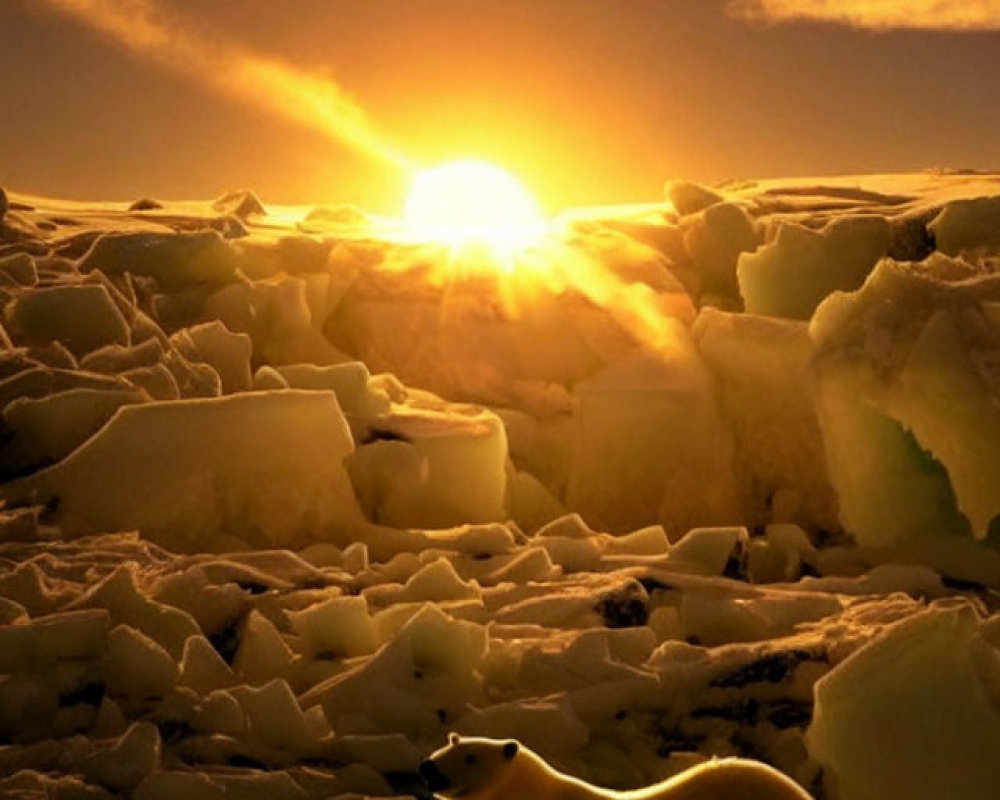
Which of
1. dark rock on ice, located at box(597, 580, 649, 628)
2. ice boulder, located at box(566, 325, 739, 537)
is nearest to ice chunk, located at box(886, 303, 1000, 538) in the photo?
ice boulder, located at box(566, 325, 739, 537)

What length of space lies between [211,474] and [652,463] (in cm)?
328

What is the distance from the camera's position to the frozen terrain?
4.52 m

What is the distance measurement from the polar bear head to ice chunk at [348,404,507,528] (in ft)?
12.9

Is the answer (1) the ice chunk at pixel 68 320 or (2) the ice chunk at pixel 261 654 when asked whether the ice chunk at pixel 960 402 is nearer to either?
(2) the ice chunk at pixel 261 654

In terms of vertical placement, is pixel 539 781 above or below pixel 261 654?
above

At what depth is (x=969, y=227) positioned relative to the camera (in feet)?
33.2

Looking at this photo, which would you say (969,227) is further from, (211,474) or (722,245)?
(211,474)

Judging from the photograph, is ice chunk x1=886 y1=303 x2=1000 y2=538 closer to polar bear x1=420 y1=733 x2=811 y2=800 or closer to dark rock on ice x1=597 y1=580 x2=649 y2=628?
dark rock on ice x1=597 y1=580 x2=649 y2=628

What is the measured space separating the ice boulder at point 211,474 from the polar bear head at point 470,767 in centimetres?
344

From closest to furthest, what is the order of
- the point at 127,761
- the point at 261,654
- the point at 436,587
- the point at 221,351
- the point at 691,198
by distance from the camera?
the point at 127,761 → the point at 261,654 → the point at 436,587 → the point at 221,351 → the point at 691,198

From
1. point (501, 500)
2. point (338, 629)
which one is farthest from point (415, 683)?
point (501, 500)

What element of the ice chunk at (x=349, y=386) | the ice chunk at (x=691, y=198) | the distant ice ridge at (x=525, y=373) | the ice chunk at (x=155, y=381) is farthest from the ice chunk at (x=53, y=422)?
the ice chunk at (x=691, y=198)

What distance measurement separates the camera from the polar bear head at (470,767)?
3479 mm

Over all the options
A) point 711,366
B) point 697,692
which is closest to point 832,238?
point 711,366
